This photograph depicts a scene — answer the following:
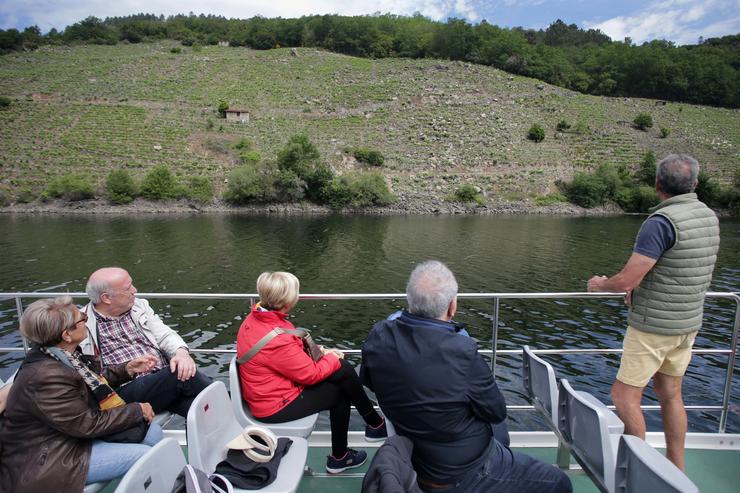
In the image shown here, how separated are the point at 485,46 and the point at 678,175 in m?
119

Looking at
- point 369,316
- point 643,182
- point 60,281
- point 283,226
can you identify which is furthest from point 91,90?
point 643,182

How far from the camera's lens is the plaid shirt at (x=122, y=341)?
3488 millimetres

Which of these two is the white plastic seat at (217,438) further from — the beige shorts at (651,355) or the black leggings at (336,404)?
the beige shorts at (651,355)

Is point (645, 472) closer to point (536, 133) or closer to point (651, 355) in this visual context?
point (651, 355)

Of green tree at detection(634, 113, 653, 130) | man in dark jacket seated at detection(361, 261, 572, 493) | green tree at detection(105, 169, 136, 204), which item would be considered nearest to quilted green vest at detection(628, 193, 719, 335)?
man in dark jacket seated at detection(361, 261, 572, 493)

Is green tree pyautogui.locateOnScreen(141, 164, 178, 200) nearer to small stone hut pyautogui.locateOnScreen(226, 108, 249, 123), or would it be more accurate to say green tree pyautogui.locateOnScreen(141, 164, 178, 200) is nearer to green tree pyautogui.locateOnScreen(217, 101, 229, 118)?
small stone hut pyautogui.locateOnScreen(226, 108, 249, 123)

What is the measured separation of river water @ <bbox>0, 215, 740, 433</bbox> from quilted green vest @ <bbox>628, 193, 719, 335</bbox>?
5724 millimetres

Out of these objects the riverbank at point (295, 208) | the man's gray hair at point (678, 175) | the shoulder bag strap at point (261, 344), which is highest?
the man's gray hair at point (678, 175)

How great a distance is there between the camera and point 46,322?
2439mm

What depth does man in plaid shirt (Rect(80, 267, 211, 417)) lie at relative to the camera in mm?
3367

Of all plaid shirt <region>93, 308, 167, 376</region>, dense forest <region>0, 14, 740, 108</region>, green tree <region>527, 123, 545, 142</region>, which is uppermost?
dense forest <region>0, 14, 740, 108</region>

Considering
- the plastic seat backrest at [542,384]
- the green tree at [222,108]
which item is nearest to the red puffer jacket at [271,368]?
the plastic seat backrest at [542,384]

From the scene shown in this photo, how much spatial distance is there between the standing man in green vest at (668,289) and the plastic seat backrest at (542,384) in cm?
51

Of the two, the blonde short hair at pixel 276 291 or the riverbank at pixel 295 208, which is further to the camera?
the riverbank at pixel 295 208
